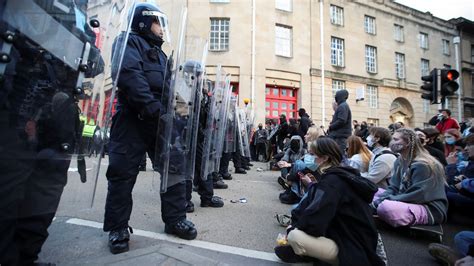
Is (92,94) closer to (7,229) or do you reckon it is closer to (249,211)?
(7,229)

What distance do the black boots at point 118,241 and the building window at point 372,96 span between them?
77.0ft

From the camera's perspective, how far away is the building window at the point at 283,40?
19469 millimetres

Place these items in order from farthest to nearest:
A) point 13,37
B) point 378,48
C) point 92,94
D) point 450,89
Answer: point 378,48 < point 450,89 < point 92,94 < point 13,37

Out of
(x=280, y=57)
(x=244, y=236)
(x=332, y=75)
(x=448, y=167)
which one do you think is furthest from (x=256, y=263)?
(x=332, y=75)

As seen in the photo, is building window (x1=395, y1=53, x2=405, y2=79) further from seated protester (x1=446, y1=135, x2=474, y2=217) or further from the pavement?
the pavement

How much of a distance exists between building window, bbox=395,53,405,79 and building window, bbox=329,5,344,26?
659 cm

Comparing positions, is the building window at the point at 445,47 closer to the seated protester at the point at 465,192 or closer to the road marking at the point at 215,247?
the seated protester at the point at 465,192

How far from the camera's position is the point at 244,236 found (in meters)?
3.07

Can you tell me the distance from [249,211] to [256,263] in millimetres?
1652

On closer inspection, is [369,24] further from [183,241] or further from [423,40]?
[183,241]

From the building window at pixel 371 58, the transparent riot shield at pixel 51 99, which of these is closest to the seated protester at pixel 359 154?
the transparent riot shield at pixel 51 99

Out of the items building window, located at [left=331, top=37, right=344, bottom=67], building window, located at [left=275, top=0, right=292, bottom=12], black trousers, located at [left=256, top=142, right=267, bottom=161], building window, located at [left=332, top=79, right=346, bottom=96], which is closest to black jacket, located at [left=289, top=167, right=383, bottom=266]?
black trousers, located at [left=256, top=142, right=267, bottom=161]

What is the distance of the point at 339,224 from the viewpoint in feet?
7.22

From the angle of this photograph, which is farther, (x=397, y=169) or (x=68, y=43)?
(x=397, y=169)
